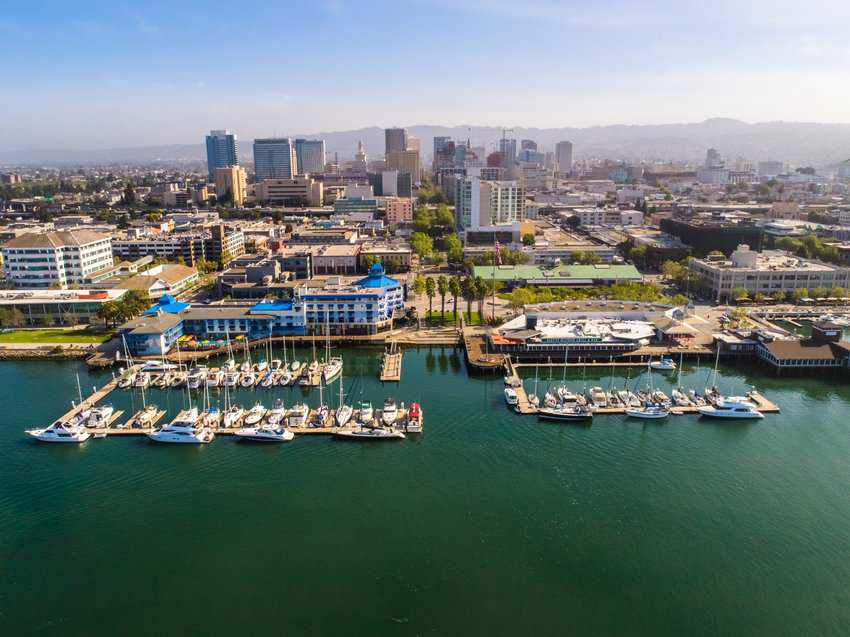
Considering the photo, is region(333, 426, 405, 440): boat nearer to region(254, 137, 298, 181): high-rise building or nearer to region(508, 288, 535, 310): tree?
region(508, 288, 535, 310): tree

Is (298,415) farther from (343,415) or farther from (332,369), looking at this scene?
(332,369)

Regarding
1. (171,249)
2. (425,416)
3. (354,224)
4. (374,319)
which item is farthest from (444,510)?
(354,224)

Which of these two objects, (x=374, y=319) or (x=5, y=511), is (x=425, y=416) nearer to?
(x=374, y=319)

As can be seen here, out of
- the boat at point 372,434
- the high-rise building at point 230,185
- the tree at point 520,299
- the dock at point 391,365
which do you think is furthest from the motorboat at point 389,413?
the high-rise building at point 230,185

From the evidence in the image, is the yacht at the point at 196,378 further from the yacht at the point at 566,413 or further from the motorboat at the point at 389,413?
the yacht at the point at 566,413

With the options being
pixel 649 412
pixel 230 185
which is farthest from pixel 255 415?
pixel 230 185

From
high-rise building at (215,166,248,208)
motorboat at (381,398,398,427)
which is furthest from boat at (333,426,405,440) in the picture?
high-rise building at (215,166,248,208)
